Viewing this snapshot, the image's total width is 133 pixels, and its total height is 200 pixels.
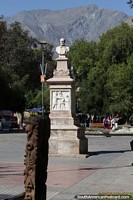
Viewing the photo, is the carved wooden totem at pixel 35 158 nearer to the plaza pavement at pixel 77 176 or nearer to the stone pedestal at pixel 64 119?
the plaza pavement at pixel 77 176

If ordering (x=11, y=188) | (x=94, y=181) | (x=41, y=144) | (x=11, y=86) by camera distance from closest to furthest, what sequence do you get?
(x=41, y=144), (x=11, y=188), (x=94, y=181), (x=11, y=86)

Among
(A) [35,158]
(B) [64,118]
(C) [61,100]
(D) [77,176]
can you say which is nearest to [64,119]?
(B) [64,118]

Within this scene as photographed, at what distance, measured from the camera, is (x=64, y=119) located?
21.5 m

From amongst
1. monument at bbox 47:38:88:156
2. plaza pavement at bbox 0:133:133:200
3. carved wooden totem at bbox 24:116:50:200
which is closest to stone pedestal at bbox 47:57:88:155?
monument at bbox 47:38:88:156

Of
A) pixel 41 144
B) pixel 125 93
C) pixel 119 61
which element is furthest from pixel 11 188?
pixel 119 61

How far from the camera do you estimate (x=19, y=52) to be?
73188 millimetres

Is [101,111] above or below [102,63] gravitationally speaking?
below

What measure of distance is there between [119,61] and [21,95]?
14.1 metres

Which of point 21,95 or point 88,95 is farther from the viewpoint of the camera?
point 88,95

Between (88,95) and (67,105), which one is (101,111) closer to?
(88,95)

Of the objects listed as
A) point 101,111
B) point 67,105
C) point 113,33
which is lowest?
point 101,111

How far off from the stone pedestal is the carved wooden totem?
14.5 meters

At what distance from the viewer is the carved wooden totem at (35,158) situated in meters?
6.54

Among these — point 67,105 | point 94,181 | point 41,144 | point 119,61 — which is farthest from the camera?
point 119,61
